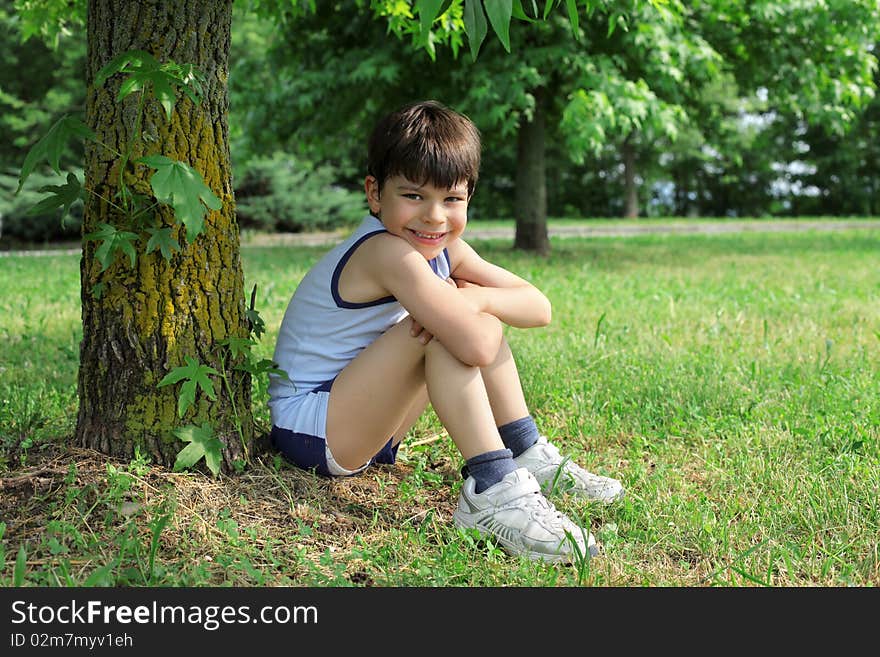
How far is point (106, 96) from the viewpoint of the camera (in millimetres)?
2744

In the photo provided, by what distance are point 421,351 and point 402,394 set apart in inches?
6.0

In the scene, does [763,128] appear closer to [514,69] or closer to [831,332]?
[514,69]

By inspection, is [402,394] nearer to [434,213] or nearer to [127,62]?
[434,213]

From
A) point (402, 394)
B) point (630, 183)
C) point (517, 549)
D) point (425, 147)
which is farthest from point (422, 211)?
point (630, 183)

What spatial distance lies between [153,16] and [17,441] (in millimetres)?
1459

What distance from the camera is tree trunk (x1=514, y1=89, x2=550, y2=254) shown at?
11.8 meters

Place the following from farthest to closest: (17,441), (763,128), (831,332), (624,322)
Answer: (763,128)
(624,322)
(831,332)
(17,441)

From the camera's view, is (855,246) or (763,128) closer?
(855,246)

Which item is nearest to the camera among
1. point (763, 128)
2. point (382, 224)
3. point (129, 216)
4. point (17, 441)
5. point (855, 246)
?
point (129, 216)

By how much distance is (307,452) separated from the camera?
9.83 feet

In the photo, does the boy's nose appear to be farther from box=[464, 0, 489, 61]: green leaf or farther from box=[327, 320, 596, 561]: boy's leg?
box=[464, 0, 489, 61]: green leaf

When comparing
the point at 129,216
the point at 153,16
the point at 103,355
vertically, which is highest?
the point at 153,16

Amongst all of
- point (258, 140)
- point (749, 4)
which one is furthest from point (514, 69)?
point (258, 140)

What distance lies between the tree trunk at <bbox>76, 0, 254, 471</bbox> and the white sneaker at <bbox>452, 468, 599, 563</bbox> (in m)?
0.81
